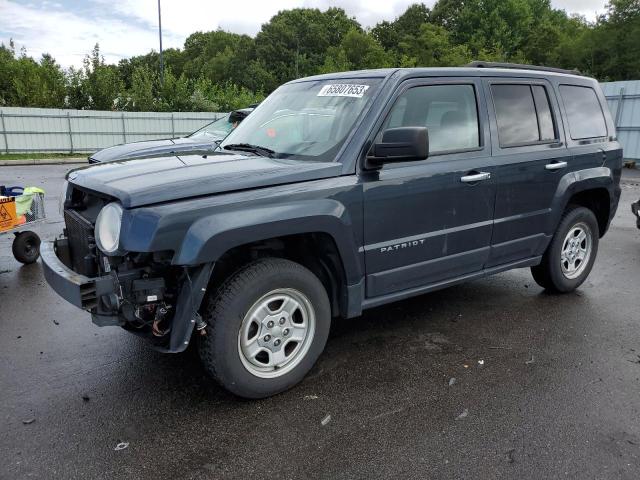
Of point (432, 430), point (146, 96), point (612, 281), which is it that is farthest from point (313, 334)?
point (146, 96)

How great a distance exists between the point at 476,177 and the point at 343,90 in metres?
1.18

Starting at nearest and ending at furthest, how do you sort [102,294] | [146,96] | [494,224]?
[102,294], [494,224], [146,96]

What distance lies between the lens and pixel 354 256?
3471 mm

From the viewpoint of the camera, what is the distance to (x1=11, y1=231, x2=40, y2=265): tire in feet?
20.0

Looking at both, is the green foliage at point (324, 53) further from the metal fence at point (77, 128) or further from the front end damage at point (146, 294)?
the front end damage at point (146, 294)

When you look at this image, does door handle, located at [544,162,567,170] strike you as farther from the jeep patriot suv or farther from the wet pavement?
the wet pavement

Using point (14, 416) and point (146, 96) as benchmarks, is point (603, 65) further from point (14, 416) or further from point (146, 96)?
point (14, 416)

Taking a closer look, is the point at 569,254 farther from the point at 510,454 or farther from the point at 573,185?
the point at 510,454

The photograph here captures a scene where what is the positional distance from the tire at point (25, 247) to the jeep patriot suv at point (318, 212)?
112 inches

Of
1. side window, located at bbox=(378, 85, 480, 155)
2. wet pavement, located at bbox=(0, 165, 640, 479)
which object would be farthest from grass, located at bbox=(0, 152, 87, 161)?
side window, located at bbox=(378, 85, 480, 155)

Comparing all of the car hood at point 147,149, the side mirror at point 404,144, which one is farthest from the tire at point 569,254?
the car hood at point 147,149

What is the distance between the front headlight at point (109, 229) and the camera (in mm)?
2869

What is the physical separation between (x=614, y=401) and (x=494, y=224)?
1534mm

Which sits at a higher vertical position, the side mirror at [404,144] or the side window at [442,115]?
the side window at [442,115]
